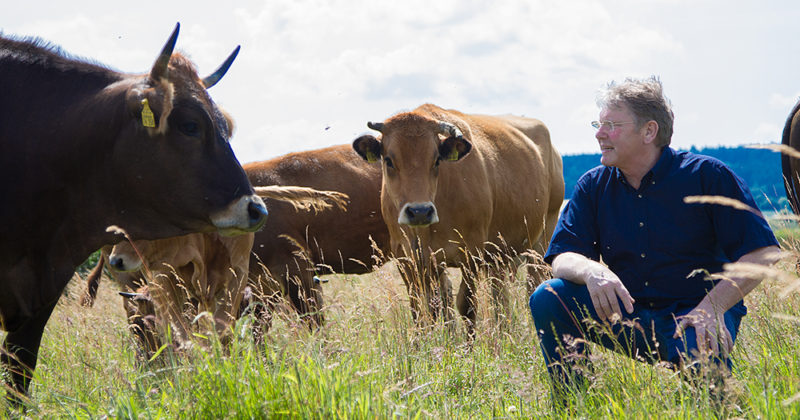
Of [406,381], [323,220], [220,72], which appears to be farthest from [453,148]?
[406,381]

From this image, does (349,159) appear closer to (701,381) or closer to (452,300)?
(452,300)

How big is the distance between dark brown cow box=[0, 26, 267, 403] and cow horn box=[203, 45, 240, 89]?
1.27ft

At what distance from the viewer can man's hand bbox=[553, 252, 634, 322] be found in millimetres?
3625

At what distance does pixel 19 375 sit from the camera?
461 cm

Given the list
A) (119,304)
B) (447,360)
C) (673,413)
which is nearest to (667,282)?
(673,413)

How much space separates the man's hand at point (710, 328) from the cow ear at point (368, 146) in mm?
4716

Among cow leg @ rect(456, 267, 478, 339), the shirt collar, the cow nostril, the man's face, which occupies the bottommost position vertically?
cow leg @ rect(456, 267, 478, 339)

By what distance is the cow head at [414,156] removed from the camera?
6.96 metres

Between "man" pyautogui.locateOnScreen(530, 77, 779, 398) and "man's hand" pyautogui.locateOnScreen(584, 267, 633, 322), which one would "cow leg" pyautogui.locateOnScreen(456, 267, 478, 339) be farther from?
"man's hand" pyautogui.locateOnScreen(584, 267, 633, 322)

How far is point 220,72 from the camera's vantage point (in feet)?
17.0

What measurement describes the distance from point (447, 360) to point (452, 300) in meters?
2.65

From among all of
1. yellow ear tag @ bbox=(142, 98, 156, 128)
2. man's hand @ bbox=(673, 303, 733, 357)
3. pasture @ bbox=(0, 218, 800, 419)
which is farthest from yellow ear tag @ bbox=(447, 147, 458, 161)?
man's hand @ bbox=(673, 303, 733, 357)

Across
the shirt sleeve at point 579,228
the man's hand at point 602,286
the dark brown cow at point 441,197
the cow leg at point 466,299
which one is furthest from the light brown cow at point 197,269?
the man's hand at point 602,286

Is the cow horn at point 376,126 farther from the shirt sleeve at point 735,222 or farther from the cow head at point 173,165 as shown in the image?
the shirt sleeve at point 735,222
